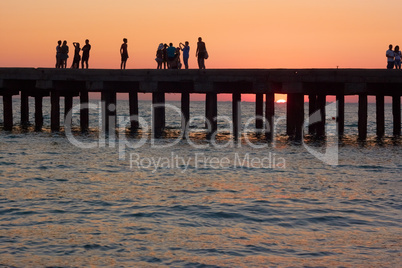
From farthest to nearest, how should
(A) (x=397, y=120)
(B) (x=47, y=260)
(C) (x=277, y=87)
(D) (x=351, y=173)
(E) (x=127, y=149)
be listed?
(A) (x=397, y=120), (C) (x=277, y=87), (E) (x=127, y=149), (D) (x=351, y=173), (B) (x=47, y=260)

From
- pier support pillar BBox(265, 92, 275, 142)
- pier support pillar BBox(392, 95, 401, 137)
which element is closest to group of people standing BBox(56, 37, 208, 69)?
pier support pillar BBox(265, 92, 275, 142)

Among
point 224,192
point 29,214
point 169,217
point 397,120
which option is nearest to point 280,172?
point 224,192

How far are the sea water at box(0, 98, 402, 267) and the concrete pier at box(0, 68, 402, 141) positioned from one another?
4761 millimetres

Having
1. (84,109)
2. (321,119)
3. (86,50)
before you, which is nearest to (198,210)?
(86,50)

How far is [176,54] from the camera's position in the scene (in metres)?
27.5

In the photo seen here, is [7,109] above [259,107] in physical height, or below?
below

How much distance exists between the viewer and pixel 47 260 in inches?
323

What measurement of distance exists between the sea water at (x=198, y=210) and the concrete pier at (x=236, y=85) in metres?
4.76

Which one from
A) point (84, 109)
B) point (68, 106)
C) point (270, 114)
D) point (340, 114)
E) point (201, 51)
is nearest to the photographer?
point (201, 51)

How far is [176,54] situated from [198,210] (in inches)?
665

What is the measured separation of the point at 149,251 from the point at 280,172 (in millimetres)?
8191

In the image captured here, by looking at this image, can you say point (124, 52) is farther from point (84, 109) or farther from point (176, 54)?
point (84, 109)

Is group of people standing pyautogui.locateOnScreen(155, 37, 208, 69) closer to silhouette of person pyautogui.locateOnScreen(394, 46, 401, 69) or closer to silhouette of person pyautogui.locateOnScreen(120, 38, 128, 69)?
silhouette of person pyautogui.locateOnScreen(120, 38, 128, 69)

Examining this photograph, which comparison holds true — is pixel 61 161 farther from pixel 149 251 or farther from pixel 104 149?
pixel 149 251
